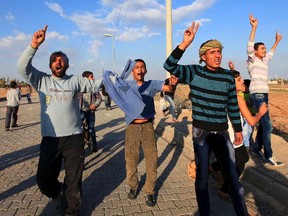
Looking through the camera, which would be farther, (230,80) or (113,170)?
(113,170)

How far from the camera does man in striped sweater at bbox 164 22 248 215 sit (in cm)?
360

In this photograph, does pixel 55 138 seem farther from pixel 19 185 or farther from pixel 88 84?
pixel 19 185

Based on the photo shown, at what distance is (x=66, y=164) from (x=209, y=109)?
1955mm

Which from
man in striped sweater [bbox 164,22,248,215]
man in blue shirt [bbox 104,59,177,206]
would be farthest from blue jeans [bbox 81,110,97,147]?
man in striped sweater [bbox 164,22,248,215]

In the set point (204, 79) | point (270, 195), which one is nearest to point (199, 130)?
point (204, 79)

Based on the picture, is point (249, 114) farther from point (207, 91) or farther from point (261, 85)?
point (261, 85)

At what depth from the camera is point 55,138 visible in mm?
3959

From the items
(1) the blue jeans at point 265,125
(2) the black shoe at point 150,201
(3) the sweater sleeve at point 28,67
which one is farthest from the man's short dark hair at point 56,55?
(1) the blue jeans at point 265,125

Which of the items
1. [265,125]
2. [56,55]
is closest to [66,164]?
[56,55]

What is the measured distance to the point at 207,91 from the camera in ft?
11.8

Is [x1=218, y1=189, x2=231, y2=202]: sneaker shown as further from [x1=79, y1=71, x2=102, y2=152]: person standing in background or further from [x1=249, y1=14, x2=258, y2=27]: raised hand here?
[x1=79, y1=71, x2=102, y2=152]: person standing in background

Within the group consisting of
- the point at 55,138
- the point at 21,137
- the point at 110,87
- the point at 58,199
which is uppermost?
the point at 110,87

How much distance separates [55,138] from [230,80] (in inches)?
90.5

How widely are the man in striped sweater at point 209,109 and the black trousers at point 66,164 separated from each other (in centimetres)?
154
